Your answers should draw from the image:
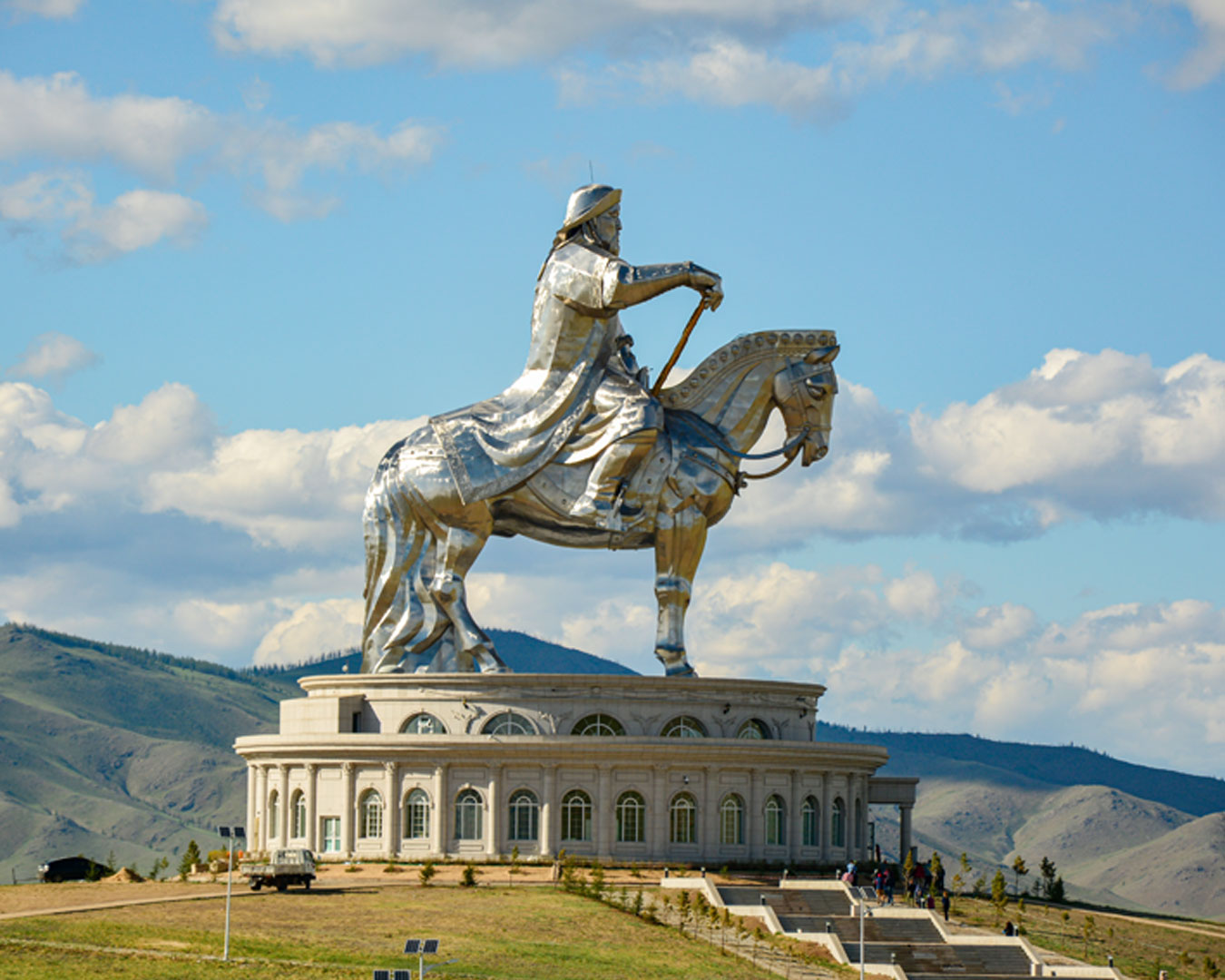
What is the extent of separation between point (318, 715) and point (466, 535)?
7.39 m

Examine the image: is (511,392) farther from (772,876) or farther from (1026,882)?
(1026,882)

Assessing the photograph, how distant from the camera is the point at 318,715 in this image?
6481 cm

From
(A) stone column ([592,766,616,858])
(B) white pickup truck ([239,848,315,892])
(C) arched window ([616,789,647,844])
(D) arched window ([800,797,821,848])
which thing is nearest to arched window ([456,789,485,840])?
(A) stone column ([592,766,616,858])

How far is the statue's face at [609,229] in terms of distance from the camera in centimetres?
6544

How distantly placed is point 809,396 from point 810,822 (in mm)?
13786

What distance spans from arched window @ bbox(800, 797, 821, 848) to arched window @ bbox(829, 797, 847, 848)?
0.98 metres

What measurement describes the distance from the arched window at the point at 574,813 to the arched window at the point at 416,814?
13.8 ft

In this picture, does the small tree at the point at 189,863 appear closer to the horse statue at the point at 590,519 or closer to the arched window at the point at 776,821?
the horse statue at the point at 590,519

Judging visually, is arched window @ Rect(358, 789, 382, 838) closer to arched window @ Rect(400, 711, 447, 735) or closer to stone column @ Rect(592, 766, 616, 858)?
arched window @ Rect(400, 711, 447, 735)

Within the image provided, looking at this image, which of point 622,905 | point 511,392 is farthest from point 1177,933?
point 511,392

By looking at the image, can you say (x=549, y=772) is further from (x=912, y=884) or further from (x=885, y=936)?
(x=885, y=936)

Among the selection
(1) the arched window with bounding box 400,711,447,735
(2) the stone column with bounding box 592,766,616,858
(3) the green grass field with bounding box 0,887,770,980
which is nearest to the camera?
(3) the green grass field with bounding box 0,887,770,980

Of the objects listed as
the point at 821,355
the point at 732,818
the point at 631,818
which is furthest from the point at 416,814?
the point at 821,355

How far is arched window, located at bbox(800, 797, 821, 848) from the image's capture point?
6550 cm
